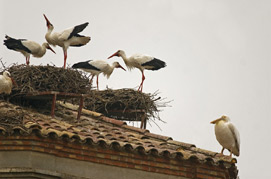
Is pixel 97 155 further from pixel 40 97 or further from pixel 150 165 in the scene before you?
pixel 40 97

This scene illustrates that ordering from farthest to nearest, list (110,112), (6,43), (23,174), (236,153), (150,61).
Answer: (150,61) < (110,112) < (6,43) < (236,153) < (23,174)

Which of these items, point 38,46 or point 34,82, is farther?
point 38,46

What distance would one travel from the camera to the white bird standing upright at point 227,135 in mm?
11328

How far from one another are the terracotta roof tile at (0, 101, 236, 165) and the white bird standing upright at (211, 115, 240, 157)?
0.29 m

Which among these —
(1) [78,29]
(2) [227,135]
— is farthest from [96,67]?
(2) [227,135]

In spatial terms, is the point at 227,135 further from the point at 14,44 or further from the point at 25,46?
the point at 14,44

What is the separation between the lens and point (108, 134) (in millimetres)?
11023

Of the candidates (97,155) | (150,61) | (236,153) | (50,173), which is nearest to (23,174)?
(50,173)

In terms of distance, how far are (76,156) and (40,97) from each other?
2.62m

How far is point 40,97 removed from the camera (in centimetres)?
1217

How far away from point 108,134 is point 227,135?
2034 millimetres

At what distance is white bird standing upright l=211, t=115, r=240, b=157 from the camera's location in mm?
11328

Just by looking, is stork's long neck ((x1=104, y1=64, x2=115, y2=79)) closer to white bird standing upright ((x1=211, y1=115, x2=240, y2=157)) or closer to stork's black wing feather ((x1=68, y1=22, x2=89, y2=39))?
stork's black wing feather ((x1=68, y1=22, x2=89, y2=39))

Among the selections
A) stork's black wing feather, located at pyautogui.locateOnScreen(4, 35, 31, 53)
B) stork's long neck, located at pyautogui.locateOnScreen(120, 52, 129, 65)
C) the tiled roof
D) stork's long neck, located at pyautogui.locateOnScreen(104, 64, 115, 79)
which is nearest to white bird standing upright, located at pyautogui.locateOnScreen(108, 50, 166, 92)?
stork's long neck, located at pyautogui.locateOnScreen(120, 52, 129, 65)
